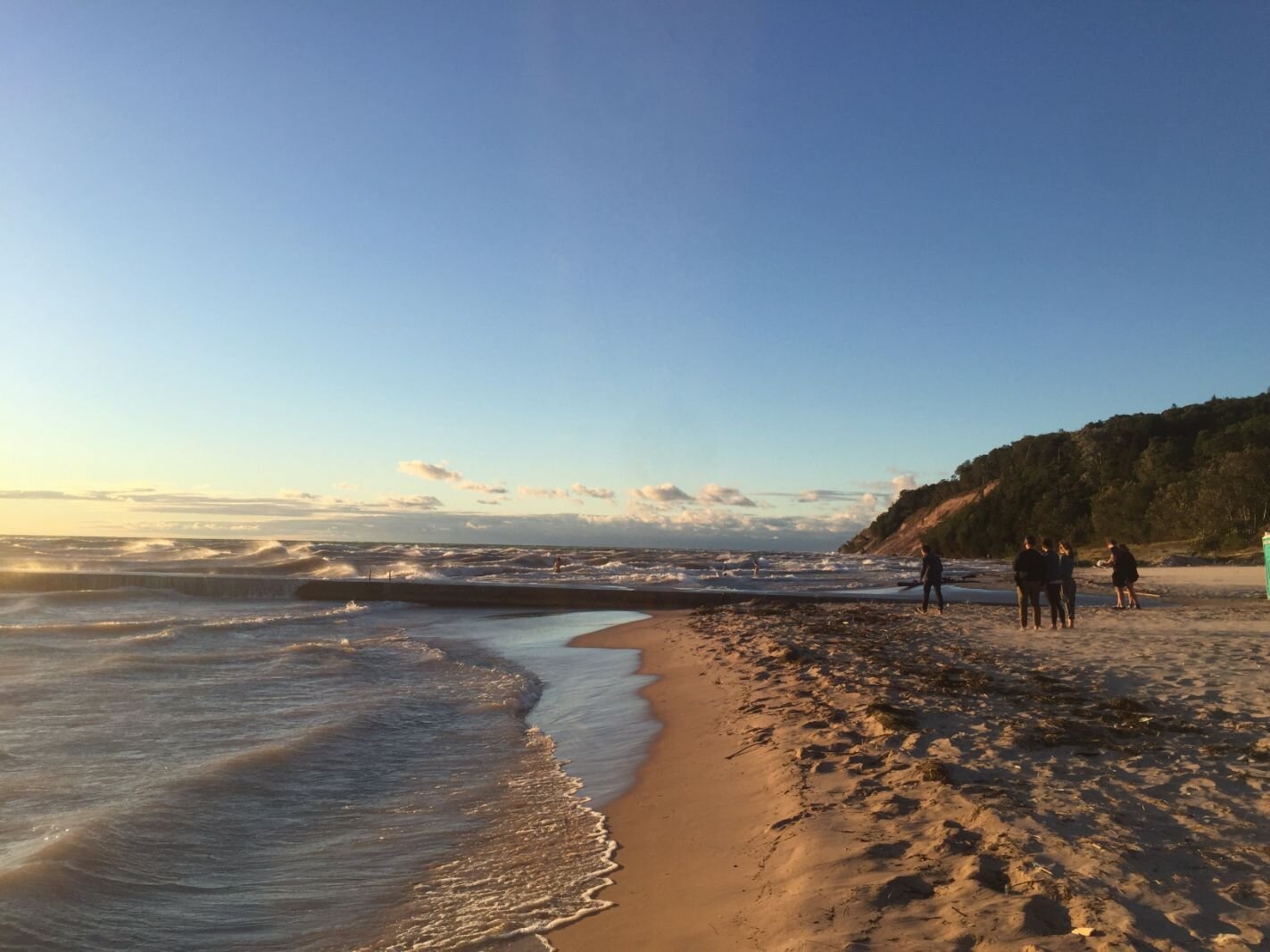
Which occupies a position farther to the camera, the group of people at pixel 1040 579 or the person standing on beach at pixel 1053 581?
the person standing on beach at pixel 1053 581

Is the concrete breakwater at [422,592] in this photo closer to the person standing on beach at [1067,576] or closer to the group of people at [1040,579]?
the person standing on beach at [1067,576]

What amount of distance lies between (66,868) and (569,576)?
40748 mm

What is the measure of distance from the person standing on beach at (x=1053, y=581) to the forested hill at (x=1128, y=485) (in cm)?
3247

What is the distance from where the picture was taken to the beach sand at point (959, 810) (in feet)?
12.6

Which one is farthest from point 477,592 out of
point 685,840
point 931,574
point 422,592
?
point 685,840

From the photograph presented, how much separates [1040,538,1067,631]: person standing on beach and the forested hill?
3247 cm

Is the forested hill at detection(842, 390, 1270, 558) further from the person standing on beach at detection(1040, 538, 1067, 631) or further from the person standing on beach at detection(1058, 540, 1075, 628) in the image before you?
the person standing on beach at detection(1040, 538, 1067, 631)

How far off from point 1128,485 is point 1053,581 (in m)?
58.1

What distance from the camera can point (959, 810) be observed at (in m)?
5.23

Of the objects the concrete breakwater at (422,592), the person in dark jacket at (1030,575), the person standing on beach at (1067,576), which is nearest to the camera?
the person in dark jacket at (1030,575)

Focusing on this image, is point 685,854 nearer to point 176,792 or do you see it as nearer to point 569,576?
point 176,792

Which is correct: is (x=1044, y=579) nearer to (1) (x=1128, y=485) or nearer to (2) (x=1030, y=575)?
(2) (x=1030, y=575)

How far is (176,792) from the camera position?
7.62 m

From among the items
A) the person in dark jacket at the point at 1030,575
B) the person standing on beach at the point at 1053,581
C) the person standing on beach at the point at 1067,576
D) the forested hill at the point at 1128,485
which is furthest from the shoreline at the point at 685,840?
the forested hill at the point at 1128,485
